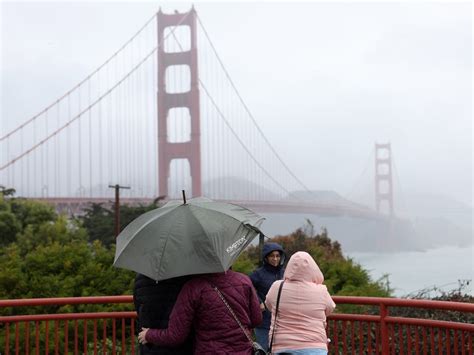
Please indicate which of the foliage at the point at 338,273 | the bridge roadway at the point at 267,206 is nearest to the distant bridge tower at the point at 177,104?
the bridge roadway at the point at 267,206

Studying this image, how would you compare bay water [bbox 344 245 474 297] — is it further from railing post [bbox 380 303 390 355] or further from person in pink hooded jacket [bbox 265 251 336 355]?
person in pink hooded jacket [bbox 265 251 336 355]

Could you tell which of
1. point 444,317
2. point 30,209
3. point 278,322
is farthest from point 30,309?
point 30,209

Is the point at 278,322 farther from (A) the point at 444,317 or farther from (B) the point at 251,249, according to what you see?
(B) the point at 251,249

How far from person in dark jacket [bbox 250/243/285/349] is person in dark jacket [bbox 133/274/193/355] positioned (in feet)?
3.96

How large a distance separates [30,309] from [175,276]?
7282mm

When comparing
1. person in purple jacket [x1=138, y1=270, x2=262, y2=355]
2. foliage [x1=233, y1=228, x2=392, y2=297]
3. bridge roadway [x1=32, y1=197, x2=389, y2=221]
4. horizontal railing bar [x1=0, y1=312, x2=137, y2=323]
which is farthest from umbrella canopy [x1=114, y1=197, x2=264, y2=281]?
bridge roadway [x1=32, y1=197, x2=389, y2=221]

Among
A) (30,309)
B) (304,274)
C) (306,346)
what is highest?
(304,274)

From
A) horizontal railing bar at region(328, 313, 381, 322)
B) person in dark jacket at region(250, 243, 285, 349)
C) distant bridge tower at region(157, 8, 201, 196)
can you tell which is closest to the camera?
person in dark jacket at region(250, 243, 285, 349)

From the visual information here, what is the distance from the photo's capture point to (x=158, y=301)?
3.06m

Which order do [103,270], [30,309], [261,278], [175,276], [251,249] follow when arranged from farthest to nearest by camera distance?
1. [251,249]
2. [103,270]
3. [30,309]
4. [261,278]
5. [175,276]

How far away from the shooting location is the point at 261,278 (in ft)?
14.1

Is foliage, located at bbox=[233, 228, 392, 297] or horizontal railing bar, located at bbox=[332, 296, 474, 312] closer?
horizontal railing bar, located at bbox=[332, 296, 474, 312]

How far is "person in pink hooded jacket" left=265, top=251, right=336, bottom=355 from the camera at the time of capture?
3314 millimetres

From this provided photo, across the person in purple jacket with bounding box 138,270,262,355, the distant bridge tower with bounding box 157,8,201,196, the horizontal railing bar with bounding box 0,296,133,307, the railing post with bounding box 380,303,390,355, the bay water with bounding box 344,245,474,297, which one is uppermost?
the distant bridge tower with bounding box 157,8,201,196
